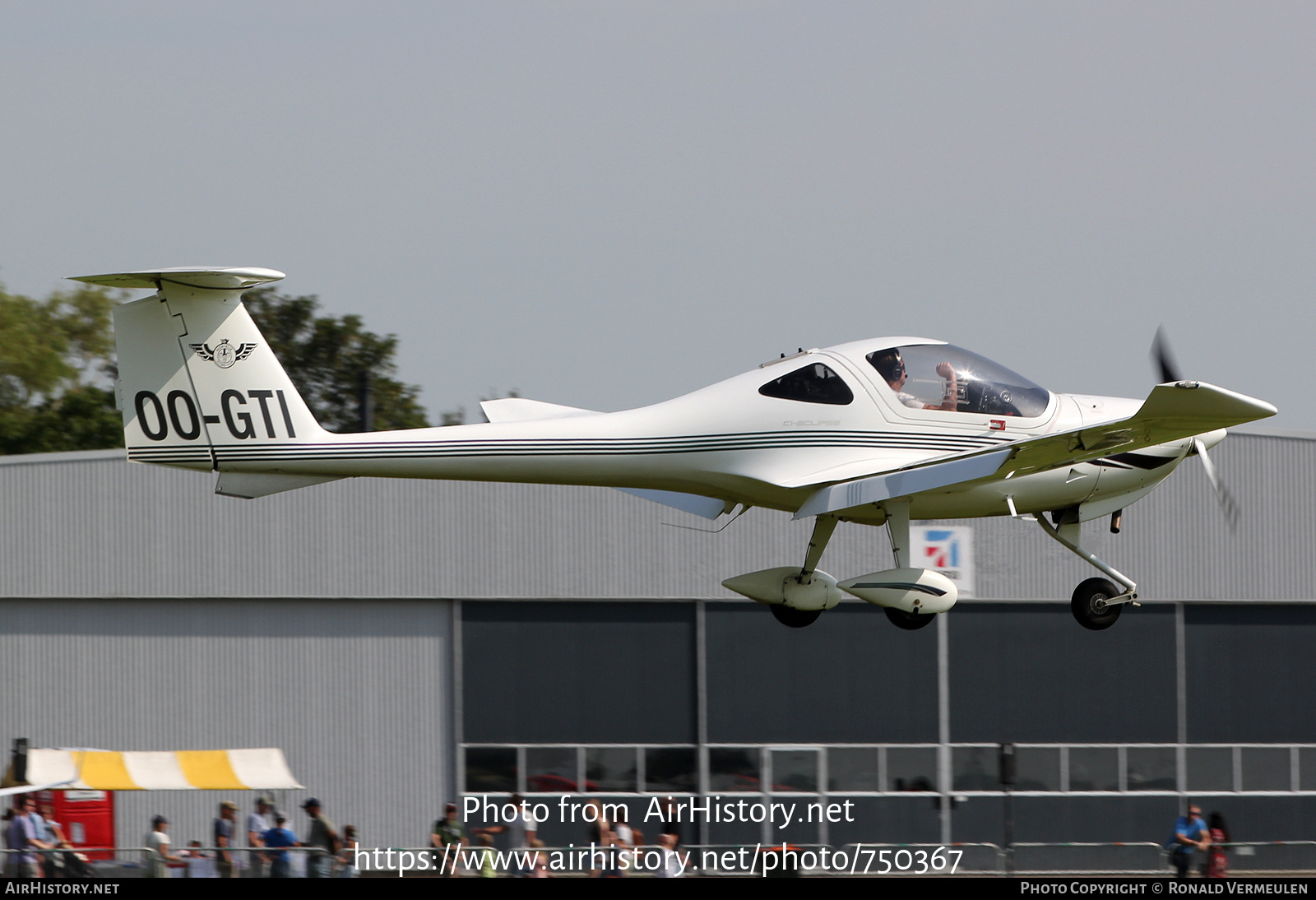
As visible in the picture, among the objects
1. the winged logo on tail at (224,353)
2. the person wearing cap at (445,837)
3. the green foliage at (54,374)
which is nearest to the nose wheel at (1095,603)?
the winged logo on tail at (224,353)

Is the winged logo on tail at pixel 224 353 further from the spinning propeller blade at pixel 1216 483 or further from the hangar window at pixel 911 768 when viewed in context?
the hangar window at pixel 911 768

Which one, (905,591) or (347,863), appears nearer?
(905,591)

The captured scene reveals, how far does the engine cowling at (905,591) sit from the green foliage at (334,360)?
3792cm

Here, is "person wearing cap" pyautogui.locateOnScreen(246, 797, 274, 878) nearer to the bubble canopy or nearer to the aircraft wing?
the aircraft wing

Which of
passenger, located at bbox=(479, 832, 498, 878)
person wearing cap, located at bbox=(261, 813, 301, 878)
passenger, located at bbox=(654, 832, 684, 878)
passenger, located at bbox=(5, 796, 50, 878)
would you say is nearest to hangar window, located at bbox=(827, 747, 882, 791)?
passenger, located at bbox=(654, 832, 684, 878)

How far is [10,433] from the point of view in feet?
152

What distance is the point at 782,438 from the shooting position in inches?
545

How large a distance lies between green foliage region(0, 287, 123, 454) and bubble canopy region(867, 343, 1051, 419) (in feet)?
115

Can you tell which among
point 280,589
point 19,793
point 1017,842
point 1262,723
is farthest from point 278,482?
point 1262,723

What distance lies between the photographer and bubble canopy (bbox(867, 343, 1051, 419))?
45.8 ft

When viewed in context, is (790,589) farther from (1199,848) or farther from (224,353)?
(1199,848)

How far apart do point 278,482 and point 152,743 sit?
47.0 ft

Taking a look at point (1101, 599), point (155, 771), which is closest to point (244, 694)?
point (155, 771)

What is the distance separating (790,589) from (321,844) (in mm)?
6852
